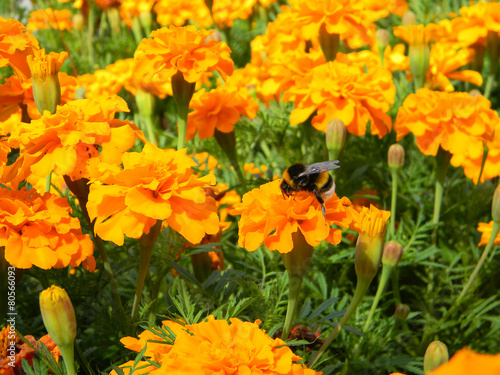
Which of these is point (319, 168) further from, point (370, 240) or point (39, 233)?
point (39, 233)

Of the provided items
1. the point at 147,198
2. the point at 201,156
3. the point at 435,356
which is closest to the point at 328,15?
the point at 201,156

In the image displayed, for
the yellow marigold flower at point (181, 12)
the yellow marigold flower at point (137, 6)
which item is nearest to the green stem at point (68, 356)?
the yellow marigold flower at point (137, 6)

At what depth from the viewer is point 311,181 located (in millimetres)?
1031

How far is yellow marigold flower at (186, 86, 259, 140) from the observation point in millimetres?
1406

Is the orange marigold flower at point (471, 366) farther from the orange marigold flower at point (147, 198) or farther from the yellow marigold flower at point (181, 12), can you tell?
the yellow marigold flower at point (181, 12)

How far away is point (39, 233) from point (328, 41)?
0.91m

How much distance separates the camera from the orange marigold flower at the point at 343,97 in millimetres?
1385

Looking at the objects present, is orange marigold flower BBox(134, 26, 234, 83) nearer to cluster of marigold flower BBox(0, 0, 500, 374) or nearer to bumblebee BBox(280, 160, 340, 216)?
cluster of marigold flower BBox(0, 0, 500, 374)

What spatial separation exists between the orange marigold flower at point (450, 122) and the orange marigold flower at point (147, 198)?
624 millimetres

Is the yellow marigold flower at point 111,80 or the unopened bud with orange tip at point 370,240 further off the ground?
the yellow marigold flower at point 111,80

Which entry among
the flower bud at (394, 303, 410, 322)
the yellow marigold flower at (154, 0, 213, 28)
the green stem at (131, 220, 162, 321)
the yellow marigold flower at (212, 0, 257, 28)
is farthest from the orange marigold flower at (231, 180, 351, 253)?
the yellow marigold flower at (154, 0, 213, 28)

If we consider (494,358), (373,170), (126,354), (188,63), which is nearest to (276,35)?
(373,170)

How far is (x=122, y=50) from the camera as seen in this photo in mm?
2598

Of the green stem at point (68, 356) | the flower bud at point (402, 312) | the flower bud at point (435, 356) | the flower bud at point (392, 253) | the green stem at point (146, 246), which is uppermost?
the green stem at point (146, 246)
